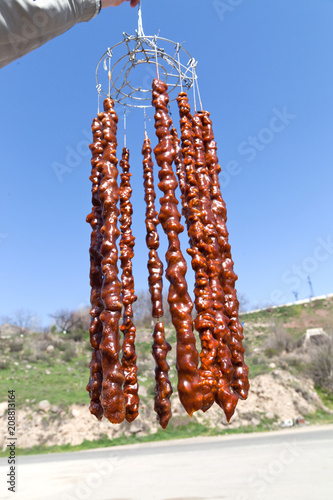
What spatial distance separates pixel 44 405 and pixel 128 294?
941 inches

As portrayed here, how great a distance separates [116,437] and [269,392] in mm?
11483

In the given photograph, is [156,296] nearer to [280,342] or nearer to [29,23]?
[29,23]

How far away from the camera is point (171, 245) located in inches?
131

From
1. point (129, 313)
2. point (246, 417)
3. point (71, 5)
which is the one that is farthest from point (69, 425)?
point (71, 5)

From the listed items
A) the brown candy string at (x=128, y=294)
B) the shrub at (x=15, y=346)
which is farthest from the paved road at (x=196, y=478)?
the shrub at (x=15, y=346)

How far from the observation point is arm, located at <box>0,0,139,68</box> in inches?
54.3

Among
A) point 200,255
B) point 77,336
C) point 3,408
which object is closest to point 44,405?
point 3,408

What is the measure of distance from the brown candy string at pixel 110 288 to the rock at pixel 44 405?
24.5 meters

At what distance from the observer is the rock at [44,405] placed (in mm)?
24331

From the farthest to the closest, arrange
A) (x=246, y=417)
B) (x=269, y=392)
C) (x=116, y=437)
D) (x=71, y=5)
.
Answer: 1. (x=269, y=392)
2. (x=246, y=417)
3. (x=116, y=437)
4. (x=71, y=5)

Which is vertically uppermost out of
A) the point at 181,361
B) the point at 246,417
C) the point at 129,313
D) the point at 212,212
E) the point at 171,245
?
the point at 212,212

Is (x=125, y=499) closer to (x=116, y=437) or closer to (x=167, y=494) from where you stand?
(x=167, y=494)

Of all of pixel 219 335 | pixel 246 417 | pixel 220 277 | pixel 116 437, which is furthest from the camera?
pixel 246 417

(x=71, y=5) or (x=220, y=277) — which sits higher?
(x=71, y=5)
